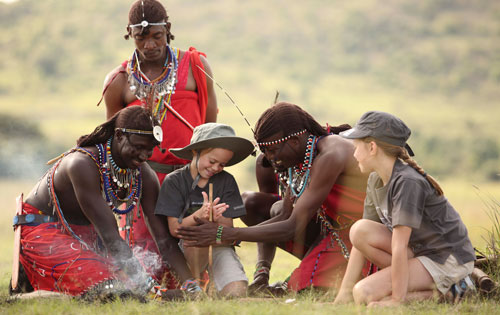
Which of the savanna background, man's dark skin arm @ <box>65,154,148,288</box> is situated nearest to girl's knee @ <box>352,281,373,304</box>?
man's dark skin arm @ <box>65,154,148,288</box>

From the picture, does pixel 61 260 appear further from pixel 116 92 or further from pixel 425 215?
pixel 425 215

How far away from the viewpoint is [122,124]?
4.96 m

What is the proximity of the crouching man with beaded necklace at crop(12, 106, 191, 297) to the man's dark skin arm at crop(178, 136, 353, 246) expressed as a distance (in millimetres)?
406

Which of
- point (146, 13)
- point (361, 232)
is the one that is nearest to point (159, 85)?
point (146, 13)

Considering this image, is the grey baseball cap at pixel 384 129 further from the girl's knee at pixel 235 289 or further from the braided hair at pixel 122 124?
the braided hair at pixel 122 124

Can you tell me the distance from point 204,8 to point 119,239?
6508 cm

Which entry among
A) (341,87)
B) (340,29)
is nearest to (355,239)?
(341,87)

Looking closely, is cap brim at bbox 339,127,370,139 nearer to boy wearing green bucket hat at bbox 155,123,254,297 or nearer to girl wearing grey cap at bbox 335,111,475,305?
girl wearing grey cap at bbox 335,111,475,305

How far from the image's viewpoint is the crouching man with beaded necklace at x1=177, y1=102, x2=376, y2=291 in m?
4.86

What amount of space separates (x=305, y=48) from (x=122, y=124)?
55.9 m

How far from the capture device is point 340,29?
6391 centimetres

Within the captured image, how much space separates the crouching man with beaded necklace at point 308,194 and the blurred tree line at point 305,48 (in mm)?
Answer: 33460

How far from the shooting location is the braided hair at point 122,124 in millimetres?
4926

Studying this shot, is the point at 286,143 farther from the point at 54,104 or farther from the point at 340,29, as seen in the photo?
the point at 340,29
